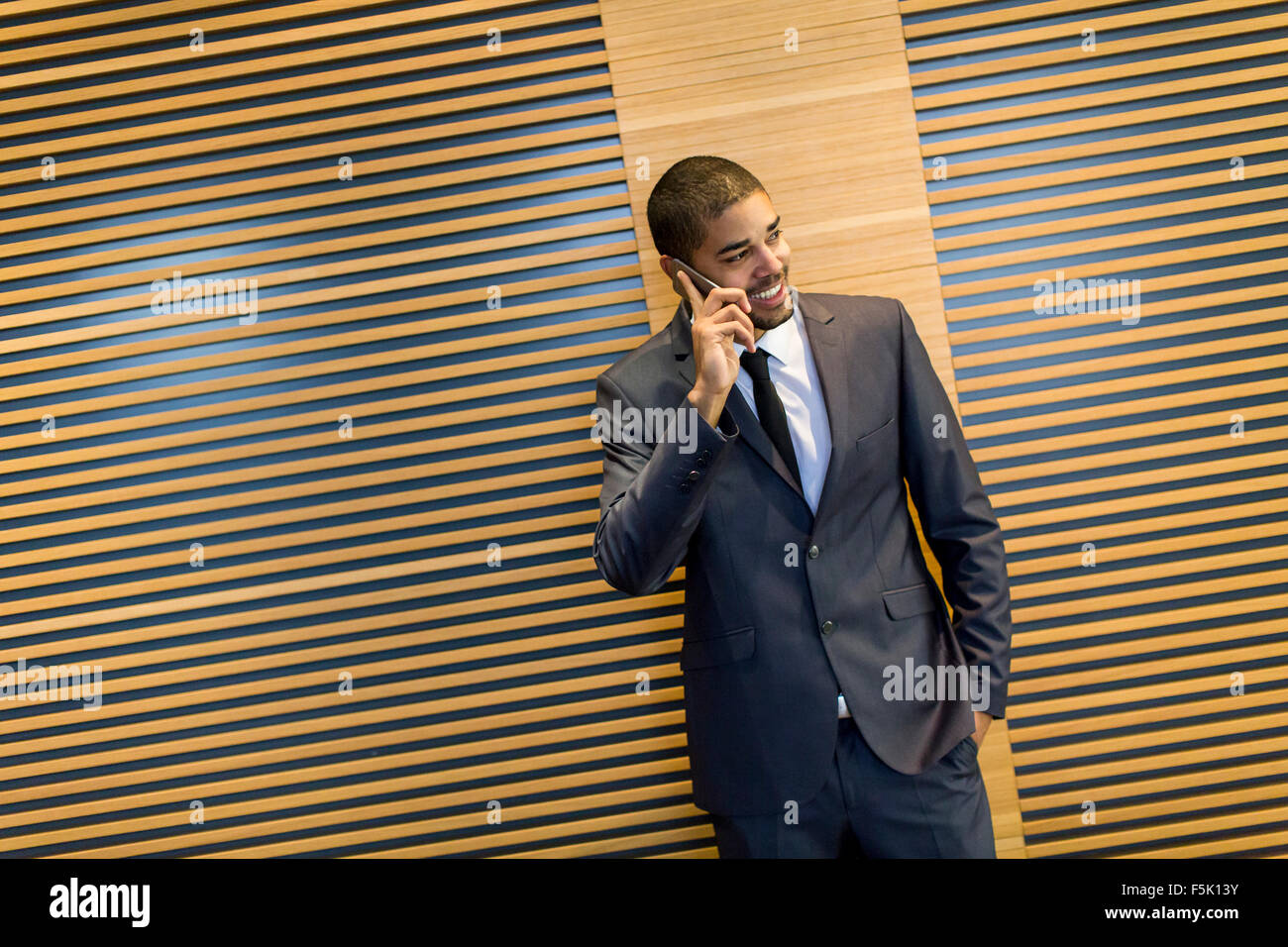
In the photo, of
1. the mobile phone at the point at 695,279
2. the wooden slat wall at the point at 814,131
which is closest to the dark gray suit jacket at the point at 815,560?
the mobile phone at the point at 695,279

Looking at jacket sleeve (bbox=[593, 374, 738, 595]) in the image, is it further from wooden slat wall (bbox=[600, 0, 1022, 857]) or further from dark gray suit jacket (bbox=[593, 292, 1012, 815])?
wooden slat wall (bbox=[600, 0, 1022, 857])

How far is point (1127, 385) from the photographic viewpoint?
126 inches

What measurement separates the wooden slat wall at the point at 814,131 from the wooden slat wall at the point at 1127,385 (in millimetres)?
88

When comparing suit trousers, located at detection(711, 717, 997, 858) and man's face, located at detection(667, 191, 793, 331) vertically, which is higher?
man's face, located at detection(667, 191, 793, 331)

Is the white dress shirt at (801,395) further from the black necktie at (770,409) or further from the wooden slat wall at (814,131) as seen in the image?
the wooden slat wall at (814,131)

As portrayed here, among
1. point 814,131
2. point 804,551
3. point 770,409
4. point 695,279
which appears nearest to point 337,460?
point 695,279

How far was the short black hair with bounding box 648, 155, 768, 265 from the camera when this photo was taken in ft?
8.29

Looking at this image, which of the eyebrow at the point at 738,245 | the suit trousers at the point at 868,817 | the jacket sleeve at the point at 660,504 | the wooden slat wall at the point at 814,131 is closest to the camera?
the jacket sleeve at the point at 660,504

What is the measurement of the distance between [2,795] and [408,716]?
4.66ft

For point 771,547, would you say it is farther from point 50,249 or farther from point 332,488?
point 50,249

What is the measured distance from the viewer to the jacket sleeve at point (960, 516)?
2.60 meters

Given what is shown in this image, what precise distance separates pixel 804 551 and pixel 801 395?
1.41 ft

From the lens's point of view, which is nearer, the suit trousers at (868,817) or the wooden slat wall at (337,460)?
the suit trousers at (868,817)

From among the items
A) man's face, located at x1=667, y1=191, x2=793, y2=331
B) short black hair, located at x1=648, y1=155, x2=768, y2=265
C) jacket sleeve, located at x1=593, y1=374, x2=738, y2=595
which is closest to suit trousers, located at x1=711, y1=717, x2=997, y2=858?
jacket sleeve, located at x1=593, y1=374, x2=738, y2=595
